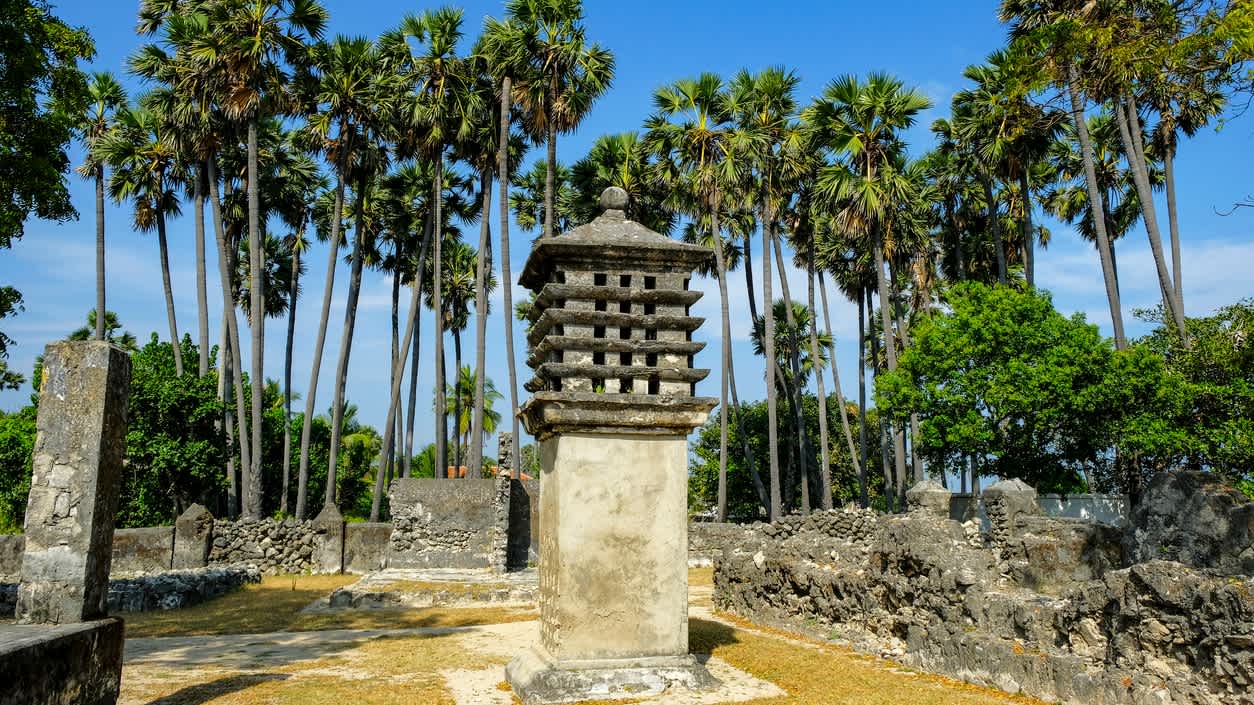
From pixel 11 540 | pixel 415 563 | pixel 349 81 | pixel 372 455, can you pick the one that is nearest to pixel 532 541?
pixel 415 563

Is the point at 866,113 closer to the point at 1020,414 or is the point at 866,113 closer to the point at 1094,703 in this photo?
the point at 1020,414

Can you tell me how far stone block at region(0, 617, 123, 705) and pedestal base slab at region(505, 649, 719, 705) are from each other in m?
3.31

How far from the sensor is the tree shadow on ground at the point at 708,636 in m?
10.2

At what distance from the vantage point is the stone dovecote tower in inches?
304

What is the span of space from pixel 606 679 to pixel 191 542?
18.1 meters

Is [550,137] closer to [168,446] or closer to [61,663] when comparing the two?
[168,446]

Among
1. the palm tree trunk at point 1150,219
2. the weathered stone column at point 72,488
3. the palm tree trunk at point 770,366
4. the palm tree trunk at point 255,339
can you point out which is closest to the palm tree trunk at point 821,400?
the palm tree trunk at point 770,366

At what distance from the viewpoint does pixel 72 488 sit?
6594 millimetres

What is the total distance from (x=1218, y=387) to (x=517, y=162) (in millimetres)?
25128

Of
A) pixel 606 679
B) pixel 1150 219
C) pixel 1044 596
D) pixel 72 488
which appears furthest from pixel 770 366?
pixel 72 488

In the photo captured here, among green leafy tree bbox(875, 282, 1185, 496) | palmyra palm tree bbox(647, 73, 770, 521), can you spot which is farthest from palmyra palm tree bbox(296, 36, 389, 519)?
green leafy tree bbox(875, 282, 1185, 496)

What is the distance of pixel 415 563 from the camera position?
2164 centimetres

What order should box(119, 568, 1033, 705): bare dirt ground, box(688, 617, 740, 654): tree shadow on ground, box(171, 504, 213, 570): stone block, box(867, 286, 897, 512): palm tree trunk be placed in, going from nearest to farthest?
box(119, 568, 1033, 705): bare dirt ground, box(688, 617, 740, 654): tree shadow on ground, box(171, 504, 213, 570): stone block, box(867, 286, 897, 512): palm tree trunk

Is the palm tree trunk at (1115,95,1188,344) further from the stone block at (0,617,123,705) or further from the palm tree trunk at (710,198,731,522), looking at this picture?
the stone block at (0,617,123,705)
